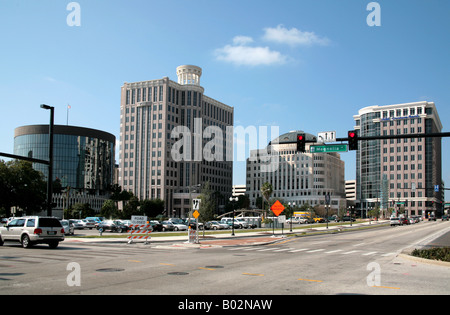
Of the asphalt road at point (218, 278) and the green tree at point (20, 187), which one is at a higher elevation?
the green tree at point (20, 187)

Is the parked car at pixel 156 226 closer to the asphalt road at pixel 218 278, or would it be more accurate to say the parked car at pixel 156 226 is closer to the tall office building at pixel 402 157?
the asphalt road at pixel 218 278

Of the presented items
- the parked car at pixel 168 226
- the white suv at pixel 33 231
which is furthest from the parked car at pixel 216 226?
the white suv at pixel 33 231

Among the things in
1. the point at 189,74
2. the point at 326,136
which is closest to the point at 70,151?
the point at 189,74

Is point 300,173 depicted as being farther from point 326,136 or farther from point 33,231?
point 33,231

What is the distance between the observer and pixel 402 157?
6481 inches

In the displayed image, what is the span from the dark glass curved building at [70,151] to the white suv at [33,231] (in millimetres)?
131982

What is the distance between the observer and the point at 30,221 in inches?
965

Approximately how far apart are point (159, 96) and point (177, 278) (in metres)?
142

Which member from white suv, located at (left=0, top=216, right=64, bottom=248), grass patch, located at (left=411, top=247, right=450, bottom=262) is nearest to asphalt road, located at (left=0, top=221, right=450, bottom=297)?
grass patch, located at (left=411, top=247, right=450, bottom=262)

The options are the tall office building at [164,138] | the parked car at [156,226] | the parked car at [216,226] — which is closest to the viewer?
the parked car at [156,226]

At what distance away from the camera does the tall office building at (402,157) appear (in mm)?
158750

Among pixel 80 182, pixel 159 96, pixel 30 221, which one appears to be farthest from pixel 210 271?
pixel 80 182

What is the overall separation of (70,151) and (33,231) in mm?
140715
